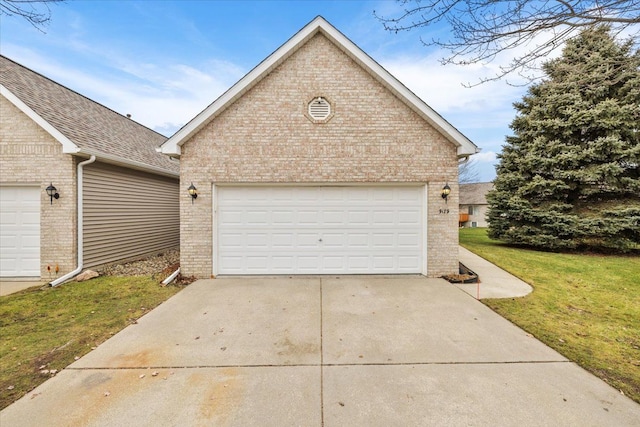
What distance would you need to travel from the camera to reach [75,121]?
8.11m

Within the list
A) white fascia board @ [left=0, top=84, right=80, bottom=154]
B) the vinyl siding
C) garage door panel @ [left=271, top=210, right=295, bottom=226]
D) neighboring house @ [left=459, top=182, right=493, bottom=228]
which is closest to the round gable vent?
garage door panel @ [left=271, top=210, right=295, bottom=226]

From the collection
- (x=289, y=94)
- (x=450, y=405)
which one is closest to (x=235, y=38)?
(x=289, y=94)

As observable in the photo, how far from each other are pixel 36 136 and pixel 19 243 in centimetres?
279

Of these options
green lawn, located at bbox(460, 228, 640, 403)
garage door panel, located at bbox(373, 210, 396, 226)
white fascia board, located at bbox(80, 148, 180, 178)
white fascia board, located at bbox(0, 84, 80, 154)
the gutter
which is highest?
white fascia board, located at bbox(0, 84, 80, 154)

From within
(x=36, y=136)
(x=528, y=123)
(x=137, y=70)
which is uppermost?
(x=137, y=70)

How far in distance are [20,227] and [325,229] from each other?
790cm

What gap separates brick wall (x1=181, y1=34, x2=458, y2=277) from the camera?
7051 mm

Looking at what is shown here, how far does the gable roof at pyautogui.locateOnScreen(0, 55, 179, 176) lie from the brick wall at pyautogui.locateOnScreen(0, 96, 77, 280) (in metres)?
0.34

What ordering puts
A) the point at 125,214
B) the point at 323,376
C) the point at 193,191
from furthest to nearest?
1. the point at 125,214
2. the point at 193,191
3. the point at 323,376

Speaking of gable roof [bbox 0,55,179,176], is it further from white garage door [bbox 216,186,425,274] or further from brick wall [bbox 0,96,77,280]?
white garage door [bbox 216,186,425,274]

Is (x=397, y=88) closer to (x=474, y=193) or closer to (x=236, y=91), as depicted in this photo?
(x=236, y=91)

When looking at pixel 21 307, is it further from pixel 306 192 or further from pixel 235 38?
pixel 235 38

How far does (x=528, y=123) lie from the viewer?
471 inches

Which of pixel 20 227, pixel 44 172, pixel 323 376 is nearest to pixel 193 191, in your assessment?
pixel 44 172
